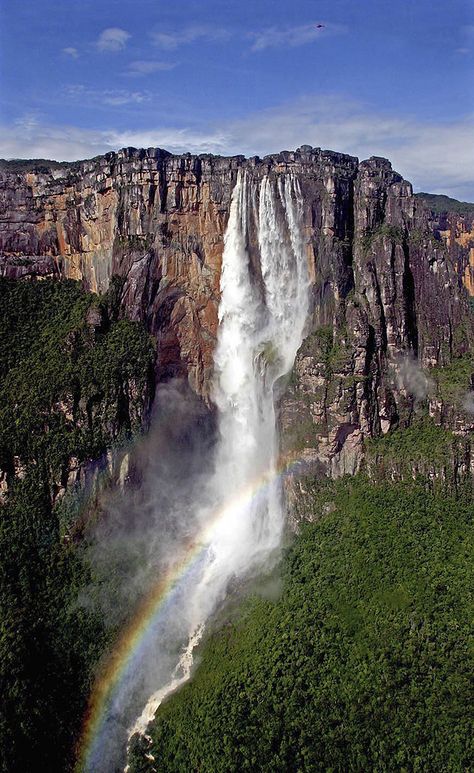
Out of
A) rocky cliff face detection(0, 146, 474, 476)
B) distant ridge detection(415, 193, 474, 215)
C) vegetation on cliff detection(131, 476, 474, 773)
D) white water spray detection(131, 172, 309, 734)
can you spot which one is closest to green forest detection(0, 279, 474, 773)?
vegetation on cliff detection(131, 476, 474, 773)

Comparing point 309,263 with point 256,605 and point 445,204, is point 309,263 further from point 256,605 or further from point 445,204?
point 445,204

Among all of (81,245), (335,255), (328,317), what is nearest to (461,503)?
(328,317)

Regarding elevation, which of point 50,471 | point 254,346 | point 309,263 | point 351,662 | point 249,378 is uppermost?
point 309,263

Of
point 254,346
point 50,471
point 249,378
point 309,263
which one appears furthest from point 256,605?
point 309,263

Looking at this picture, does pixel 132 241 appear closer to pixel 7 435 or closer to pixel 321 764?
pixel 7 435

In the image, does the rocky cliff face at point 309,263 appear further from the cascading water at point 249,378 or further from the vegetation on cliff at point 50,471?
the vegetation on cliff at point 50,471

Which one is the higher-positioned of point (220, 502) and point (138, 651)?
point (220, 502)

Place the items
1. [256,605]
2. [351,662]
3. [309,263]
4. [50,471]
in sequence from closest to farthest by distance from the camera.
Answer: [351,662] → [256,605] → [50,471] → [309,263]

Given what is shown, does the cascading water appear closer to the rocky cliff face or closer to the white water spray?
the white water spray

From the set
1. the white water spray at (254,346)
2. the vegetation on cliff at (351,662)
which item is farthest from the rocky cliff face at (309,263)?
the vegetation on cliff at (351,662)
